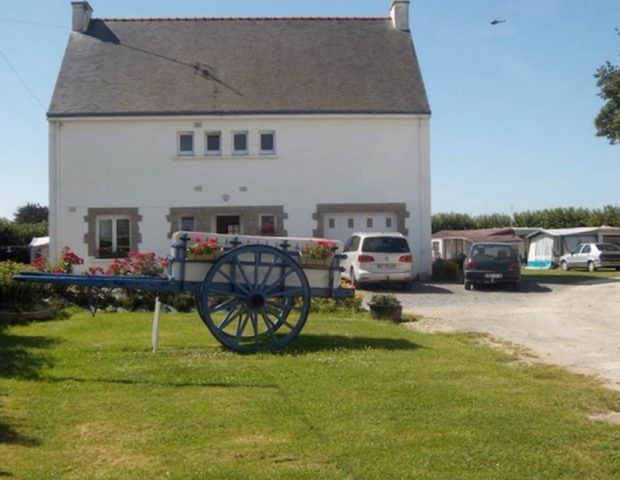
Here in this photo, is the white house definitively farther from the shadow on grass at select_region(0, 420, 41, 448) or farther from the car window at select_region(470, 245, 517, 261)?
the shadow on grass at select_region(0, 420, 41, 448)

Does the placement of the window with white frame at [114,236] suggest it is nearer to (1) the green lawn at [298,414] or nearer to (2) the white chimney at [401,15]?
(2) the white chimney at [401,15]

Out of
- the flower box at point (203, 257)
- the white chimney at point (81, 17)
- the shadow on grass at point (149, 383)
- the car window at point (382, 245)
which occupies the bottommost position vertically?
the shadow on grass at point (149, 383)

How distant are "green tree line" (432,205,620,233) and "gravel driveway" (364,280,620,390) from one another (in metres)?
31.4

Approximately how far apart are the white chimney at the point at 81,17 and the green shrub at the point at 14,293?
53.1 feet

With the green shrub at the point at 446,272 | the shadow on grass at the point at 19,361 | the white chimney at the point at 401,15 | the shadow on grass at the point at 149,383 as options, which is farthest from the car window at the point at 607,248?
the shadow on grass at the point at 149,383

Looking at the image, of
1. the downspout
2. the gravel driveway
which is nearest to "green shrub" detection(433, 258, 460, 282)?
the gravel driveway

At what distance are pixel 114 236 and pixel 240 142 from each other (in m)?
5.25

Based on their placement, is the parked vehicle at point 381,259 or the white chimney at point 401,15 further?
the white chimney at point 401,15

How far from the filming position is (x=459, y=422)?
642 centimetres

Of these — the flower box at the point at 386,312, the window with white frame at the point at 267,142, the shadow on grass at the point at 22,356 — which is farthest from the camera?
the window with white frame at the point at 267,142

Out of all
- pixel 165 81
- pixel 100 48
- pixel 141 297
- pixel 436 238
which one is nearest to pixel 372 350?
pixel 141 297

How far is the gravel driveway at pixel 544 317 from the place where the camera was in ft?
34.8

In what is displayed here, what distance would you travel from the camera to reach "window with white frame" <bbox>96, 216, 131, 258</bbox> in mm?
26078

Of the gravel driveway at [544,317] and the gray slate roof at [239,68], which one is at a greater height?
the gray slate roof at [239,68]
